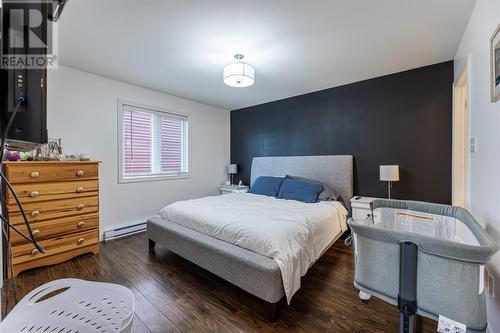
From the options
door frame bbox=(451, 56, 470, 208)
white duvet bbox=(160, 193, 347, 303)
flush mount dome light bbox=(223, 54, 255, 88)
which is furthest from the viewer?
door frame bbox=(451, 56, 470, 208)

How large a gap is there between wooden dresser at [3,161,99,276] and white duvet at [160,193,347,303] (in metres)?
0.90

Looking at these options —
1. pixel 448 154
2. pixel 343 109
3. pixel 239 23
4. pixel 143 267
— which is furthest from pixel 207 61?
pixel 448 154

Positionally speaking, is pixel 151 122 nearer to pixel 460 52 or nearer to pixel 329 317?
pixel 329 317

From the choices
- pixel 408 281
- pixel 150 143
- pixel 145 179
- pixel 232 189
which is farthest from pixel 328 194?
pixel 150 143

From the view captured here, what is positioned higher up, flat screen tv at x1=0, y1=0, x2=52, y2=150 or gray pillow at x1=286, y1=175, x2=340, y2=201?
flat screen tv at x1=0, y1=0, x2=52, y2=150

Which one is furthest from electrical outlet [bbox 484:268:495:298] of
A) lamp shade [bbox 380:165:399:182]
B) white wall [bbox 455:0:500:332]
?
lamp shade [bbox 380:165:399:182]

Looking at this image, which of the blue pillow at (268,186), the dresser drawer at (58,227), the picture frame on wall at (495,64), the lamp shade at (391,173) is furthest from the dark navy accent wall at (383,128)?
the dresser drawer at (58,227)

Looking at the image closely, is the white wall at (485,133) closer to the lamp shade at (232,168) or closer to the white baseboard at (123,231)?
the lamp shade at (232,168)

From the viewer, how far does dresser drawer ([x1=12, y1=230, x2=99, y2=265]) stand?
6.83ft

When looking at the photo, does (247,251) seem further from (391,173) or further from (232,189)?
(232,189)

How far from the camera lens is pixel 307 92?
3799 mm

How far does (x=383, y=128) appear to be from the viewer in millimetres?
3113

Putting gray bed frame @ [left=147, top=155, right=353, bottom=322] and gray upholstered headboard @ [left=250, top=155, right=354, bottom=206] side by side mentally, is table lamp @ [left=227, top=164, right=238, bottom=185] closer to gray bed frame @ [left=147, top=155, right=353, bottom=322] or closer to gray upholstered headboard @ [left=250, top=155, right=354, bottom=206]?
gray upholstered headboard @ [left=250, top=155, right=354, bottom=206]

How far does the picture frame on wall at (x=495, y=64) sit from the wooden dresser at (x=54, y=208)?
375cm
